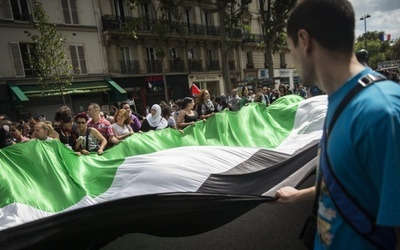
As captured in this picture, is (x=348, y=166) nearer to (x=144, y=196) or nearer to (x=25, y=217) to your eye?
(x=144, y=196)

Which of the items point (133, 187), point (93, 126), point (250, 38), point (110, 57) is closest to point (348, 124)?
point (133, 187)

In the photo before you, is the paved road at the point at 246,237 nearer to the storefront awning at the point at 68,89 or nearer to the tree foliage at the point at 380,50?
the storefront awning at the point at 68,89

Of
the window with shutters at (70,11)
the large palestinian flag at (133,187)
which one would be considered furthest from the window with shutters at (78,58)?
the large palestinian flag at (133,187)

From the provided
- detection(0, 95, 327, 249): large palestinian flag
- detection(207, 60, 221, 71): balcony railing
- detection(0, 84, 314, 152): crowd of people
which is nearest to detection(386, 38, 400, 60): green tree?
detection(207, 60, 221, 71): balcony railing

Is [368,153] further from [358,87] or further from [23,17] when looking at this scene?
[23,17]

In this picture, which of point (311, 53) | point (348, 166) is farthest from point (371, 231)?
point (311, 53)

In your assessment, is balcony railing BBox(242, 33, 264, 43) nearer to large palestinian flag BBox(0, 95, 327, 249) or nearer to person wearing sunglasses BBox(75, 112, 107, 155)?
person wearing sunglasses BBox(75, 112, 107, 155)

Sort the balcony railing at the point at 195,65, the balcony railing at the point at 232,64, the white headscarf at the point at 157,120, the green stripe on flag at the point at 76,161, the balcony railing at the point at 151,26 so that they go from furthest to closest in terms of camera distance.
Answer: the balcony railing at the point at 232,64
the balcony railing at the point at 195,65
the balcony railing at the point at 151,26
the white headscarf at the point at 157,120
the green stripe on flag at the point at 76,161

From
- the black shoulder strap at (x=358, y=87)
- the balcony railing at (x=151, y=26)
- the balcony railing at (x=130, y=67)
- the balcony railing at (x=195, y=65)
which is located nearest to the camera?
the black shoulder strap at (x=358, y=87)

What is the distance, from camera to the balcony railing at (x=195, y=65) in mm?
28469

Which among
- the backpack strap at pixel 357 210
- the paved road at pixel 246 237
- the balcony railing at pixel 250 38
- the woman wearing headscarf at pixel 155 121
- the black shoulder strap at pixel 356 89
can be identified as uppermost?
the balcony railing at pixel 250 38

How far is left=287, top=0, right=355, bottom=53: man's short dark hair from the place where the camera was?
1.12 meters

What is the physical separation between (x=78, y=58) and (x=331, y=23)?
2241 cm

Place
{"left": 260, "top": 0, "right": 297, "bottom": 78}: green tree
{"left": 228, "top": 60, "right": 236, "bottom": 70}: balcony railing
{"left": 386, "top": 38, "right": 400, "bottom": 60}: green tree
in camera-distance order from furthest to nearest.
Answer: {"left": 386, "top": 38, "right": 400, "bottom": 60}: green tree < {"left": 228, "top": 60, "right": 236, "bottom": 70}: balcony railing < {"left": 260, "top": 0, "right": 297, "bottom": 78}: green tree
